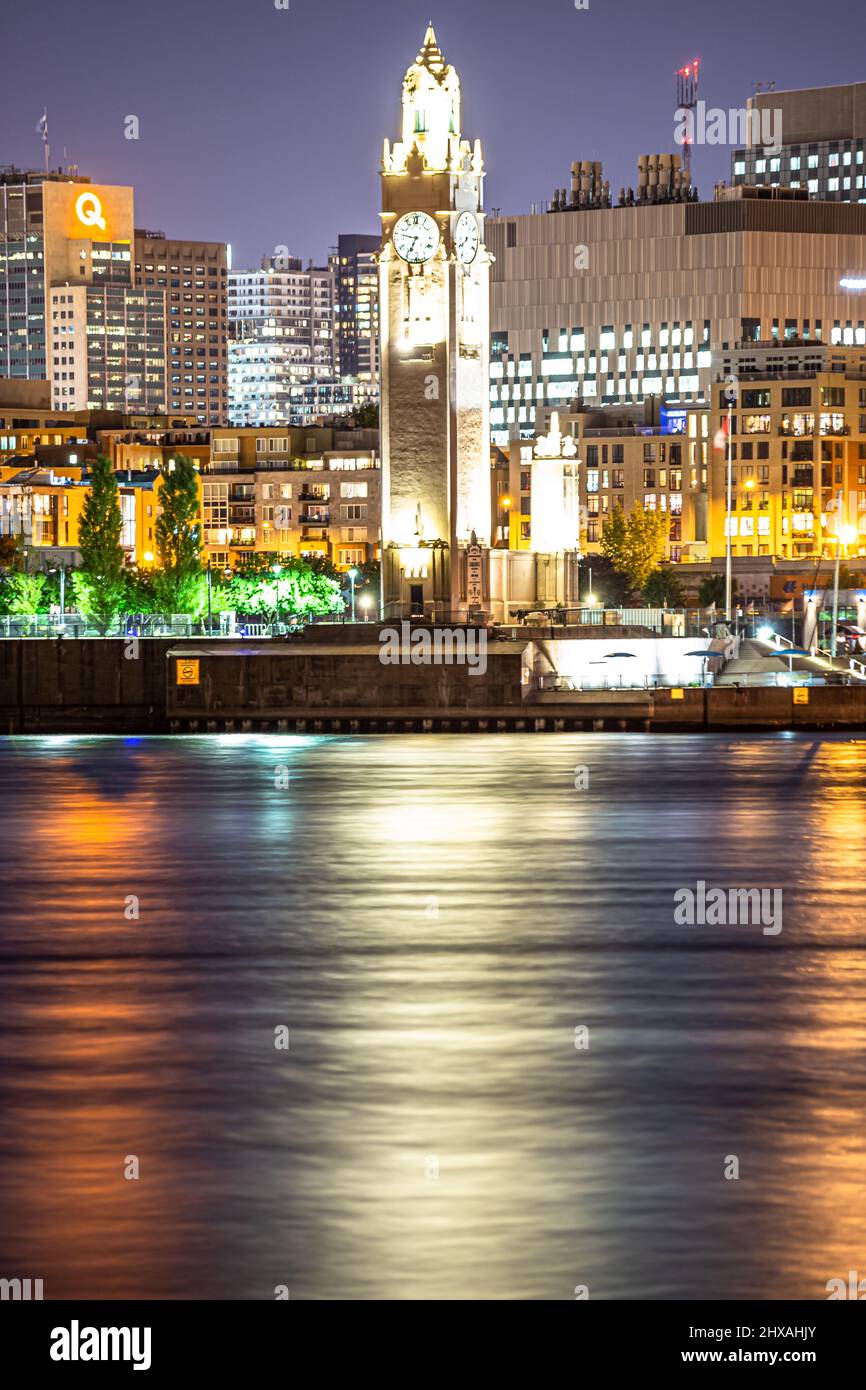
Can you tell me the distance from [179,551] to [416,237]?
36203 millimetres

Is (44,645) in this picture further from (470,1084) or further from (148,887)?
(470,1084)

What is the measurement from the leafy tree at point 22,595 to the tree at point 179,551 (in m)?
8.28

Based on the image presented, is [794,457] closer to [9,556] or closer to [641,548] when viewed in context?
[641,548]

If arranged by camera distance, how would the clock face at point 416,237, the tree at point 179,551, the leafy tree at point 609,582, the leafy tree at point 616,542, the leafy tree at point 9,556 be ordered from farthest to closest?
the leafy tree at point 616,542
the leafy tree at point 609,582
the leafy tree at point 9,556
the tree at point 179,551
the clock face at point 416,237

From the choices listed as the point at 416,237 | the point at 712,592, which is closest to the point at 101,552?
the point at 416,237

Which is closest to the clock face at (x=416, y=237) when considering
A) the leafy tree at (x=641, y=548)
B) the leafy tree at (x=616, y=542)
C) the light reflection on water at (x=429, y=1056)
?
the light reflection on water at (x=429, y=1056)

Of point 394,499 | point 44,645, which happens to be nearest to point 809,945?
point 44,645

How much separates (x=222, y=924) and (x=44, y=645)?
54922 mm

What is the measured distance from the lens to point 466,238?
115812 mm

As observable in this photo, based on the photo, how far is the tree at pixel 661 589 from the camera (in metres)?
175

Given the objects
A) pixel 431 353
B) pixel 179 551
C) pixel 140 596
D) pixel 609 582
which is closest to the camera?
pixel 431 353

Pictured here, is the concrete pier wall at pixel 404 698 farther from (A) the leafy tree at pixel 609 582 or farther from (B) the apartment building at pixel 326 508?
(B) the apartment building at pixel 326 508

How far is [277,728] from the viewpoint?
9662cm

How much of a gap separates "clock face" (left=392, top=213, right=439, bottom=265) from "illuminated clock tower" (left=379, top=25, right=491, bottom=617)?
0.05 meters
